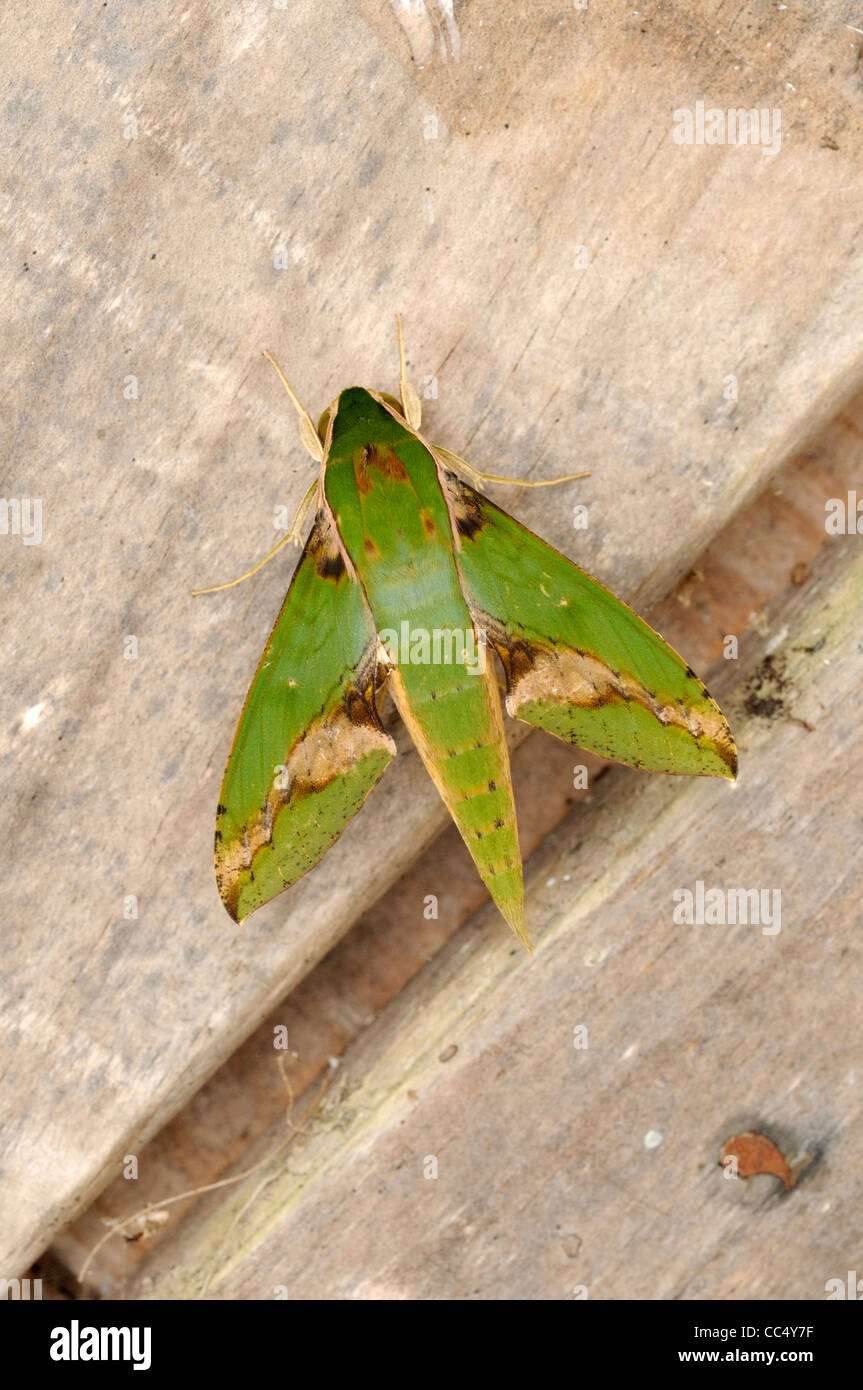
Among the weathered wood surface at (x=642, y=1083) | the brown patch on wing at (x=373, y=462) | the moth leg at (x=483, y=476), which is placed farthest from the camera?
the weathered wood surface at (x=642, y=1083)

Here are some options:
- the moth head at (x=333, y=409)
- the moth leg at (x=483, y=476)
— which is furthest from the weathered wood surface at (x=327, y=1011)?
the moth head at (x=333, y=409)

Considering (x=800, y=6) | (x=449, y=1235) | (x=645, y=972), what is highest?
(x=800, y=6)

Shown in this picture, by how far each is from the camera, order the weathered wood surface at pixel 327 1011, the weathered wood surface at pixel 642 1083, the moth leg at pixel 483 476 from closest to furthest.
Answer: the moth leg at pixel 483 476 < the weathered wood surface at pixel 642 1083 < the weathered wood surface at pixel 327 1011

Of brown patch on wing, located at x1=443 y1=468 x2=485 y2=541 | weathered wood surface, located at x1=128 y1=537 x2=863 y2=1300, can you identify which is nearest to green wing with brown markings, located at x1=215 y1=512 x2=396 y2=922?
brown patch on wing, located at x1=443 y1=468 x2=485 y2=541

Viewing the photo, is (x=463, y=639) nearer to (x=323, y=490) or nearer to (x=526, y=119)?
(x=323, y=490)

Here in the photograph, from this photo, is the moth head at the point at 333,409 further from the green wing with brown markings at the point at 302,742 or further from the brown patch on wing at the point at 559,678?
the brown patch on wing at the point at 559,678

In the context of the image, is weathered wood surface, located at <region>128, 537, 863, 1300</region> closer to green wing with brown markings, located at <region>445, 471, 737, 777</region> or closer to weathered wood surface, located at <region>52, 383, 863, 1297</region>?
weathered wood surface, located at <region>52, 383, 863, 1297</region>

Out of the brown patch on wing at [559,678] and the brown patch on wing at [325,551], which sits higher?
the brown patch on wing at [325,551]

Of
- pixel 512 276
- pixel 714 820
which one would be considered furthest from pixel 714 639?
pixel 512 276
